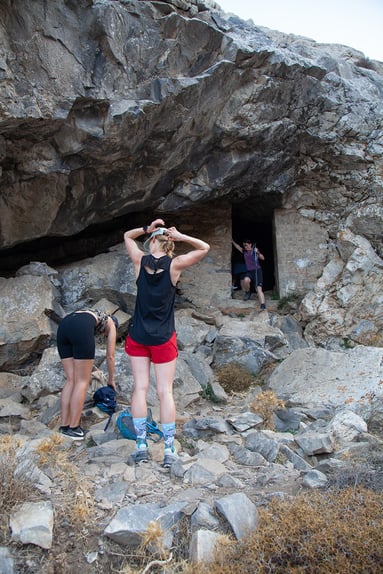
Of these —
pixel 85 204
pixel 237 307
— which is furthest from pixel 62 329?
pixel 237 307

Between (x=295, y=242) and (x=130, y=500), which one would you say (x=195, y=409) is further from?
(x=295, y=242)

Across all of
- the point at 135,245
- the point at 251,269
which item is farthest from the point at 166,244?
the point at 251,269

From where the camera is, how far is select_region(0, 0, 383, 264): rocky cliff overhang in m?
6.07

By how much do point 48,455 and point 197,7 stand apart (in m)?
6.37

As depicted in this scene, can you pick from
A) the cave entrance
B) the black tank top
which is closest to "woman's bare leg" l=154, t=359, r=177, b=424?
the black tank top

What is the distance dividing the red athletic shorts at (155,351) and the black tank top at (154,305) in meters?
0.04

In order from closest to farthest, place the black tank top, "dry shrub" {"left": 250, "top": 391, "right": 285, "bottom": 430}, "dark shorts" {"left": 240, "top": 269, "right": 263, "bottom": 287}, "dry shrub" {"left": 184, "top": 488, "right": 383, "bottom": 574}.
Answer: "dry shrub" {"left": 184, "top": 488, "right": 383, "bottom": 574}, the black tank top, "dry shrub" {"left": 250, "top": 391, "right": 285, "bottom": 430}, "dark shorts" {"left": 240, "top": 269, "right": 263, "bottom": 287}

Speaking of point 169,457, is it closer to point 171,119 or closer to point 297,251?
point 171,119

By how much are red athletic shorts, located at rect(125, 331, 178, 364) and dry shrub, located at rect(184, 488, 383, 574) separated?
3.98ft

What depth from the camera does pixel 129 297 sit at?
796 centimetres

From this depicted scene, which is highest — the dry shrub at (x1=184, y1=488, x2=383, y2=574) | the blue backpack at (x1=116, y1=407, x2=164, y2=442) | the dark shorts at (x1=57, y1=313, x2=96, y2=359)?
the dark shorts at (x1=57, y1=313, x2=96, y2=359)

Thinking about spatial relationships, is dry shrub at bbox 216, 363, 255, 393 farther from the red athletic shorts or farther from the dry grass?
the dry grass

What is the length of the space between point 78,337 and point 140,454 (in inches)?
45.5

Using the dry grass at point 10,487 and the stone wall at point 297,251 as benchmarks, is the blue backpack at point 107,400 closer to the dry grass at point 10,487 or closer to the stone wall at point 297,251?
the dry grass at point 10,487
